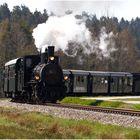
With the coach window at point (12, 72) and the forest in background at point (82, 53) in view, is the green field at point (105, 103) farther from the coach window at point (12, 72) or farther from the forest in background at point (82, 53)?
the forest in background at point (82, 53)

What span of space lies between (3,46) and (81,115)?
58.2m

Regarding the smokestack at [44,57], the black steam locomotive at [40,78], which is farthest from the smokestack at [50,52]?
the smokestack at [44,57]

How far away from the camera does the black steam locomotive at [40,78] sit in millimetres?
31141

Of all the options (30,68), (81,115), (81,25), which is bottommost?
(81,115)

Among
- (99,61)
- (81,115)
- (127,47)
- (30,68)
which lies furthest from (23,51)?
(81,115)

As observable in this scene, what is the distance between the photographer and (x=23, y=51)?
75.8 meters

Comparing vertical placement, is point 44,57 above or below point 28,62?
above

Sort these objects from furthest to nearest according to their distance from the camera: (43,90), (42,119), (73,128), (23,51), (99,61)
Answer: (99,61) → (23,51) → (43,90) → (42,119) → (73,128)

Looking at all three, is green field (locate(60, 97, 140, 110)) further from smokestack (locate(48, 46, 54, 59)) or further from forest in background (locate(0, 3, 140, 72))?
forest in background (locate(0, 3, 140, 72))

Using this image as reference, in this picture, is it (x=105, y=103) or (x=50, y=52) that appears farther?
(x=105, y=103)

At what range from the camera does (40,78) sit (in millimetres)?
31016

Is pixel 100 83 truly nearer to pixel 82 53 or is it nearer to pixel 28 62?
pixel 28 62

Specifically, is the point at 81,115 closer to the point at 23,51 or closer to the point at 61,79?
the point at 61,79

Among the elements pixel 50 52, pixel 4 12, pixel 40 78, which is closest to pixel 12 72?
pixel 40 78
